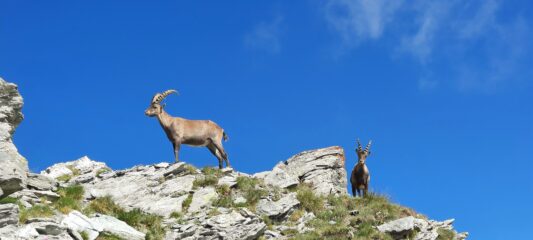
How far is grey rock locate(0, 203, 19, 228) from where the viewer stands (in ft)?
44.5

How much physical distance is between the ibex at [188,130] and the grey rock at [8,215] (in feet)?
41.4

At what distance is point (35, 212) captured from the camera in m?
16.3

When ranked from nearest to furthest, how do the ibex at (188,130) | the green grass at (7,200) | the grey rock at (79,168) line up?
1. the green grass at (7,200)
2. the grey rock at (79,168)
3. the ibex at (188,130)

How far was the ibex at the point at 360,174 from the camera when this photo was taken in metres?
26.9

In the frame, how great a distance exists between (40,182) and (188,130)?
8359 millimetres

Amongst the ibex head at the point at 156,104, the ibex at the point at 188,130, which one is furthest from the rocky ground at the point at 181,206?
the ibex head at the point at 156,104

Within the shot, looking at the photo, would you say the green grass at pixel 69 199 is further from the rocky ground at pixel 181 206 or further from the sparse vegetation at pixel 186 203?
the sparse vegetation at pixel 186 203

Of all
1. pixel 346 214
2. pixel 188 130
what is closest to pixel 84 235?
pixel 346 214

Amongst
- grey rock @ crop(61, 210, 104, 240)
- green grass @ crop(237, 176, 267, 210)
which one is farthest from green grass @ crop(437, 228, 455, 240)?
grey rock @ crop(61, 210, 104, 240)

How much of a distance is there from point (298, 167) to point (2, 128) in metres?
15.4

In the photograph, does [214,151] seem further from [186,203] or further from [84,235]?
[84,235]

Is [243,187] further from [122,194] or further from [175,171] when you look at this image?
[122,194]

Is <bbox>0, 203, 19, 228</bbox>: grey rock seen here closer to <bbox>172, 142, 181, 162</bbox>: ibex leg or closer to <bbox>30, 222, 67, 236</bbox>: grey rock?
<bbox>30, 222, 67, 236</bbox>: grey rock

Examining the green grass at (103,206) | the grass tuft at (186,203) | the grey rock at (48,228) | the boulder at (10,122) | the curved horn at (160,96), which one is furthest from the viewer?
the curved horn at (160,96)
